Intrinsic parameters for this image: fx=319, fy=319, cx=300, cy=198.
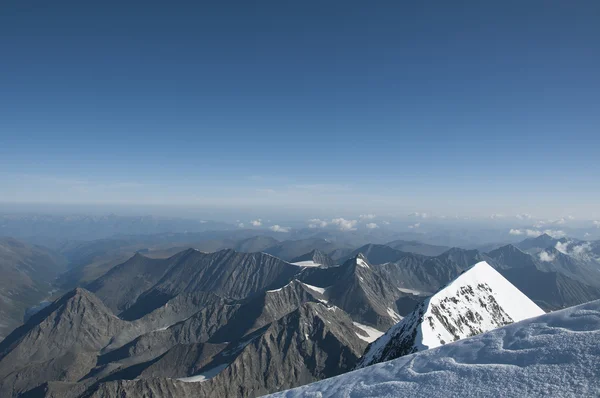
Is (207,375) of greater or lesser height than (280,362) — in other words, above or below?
below

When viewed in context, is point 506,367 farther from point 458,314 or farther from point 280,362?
point 280,362

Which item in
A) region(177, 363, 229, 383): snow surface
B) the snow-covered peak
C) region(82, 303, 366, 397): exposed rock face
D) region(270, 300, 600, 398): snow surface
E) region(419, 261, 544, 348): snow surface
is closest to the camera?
region(270, 300, 600, 398): snow surface

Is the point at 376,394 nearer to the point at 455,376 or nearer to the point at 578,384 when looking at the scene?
the point at 455,376

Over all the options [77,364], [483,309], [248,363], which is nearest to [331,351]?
[248,363]

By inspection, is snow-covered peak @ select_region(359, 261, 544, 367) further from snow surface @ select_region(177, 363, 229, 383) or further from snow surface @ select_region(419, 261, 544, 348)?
snow surface @ select_region(177, 363, 229, 383)

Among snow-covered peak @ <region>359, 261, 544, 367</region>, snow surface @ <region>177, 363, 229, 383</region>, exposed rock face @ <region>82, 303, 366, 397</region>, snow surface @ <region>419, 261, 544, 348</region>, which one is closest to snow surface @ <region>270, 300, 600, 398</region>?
snow-covered peak @ <region>359, 261, 544, 367</region>

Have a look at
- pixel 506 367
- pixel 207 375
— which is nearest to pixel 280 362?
pixel 207 375
